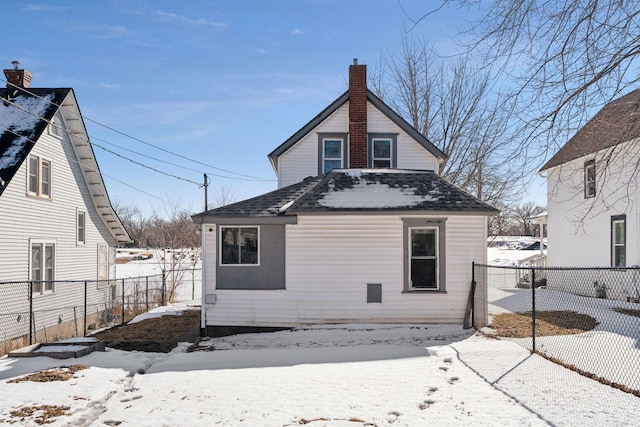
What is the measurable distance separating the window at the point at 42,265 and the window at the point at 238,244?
8.01m

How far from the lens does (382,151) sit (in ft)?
53.5

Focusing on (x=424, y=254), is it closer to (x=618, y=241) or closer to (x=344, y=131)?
(x=344, y=131)

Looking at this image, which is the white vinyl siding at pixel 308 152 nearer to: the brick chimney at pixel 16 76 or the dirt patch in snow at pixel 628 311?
the dirt patch in snow at pixel 628 311

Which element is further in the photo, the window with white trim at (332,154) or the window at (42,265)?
the window with white trim at (332,154)

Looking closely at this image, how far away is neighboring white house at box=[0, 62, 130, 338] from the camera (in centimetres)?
1477

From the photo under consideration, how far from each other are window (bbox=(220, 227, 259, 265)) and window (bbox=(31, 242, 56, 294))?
8.01 metres

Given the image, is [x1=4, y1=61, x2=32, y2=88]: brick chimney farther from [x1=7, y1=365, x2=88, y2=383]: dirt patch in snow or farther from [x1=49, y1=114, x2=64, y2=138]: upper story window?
[x1=7, y1=365, x2=88, y2=383]: dirt patch in snow

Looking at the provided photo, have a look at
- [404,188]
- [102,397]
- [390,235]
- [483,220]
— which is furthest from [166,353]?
[483,220]

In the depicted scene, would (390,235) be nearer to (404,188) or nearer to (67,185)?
(404,188)

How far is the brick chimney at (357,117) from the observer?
51.3 ft

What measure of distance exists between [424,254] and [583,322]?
13.5 feet

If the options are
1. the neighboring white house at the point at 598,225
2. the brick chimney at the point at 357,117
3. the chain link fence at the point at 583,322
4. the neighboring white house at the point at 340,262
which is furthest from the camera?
the brick chimney at the point at 357,117

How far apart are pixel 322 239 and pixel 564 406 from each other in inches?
271

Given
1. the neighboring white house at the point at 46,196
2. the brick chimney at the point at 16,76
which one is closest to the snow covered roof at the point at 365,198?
the neighboring white house at the point at 46,196
